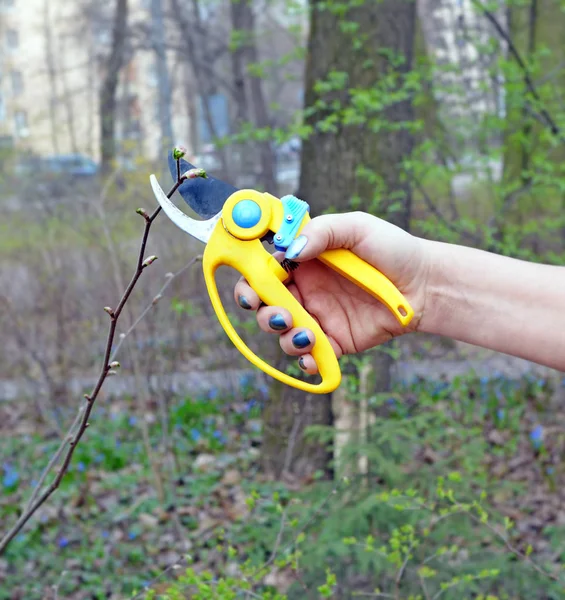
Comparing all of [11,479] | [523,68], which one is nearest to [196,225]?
[11,479]

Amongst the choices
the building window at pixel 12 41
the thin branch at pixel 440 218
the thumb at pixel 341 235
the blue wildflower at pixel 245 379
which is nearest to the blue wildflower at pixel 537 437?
the thin branch at pixel 440 218

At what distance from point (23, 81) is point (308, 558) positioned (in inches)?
827

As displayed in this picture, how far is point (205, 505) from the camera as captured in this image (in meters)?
4.09

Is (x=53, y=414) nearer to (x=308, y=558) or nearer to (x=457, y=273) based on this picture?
(x=308, y=558)

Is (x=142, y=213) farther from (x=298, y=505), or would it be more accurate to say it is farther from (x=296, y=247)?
(x=298, y=505)

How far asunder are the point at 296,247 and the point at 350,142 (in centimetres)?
259

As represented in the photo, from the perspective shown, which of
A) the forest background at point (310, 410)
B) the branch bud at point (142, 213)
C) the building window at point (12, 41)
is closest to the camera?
the branch bud at point (142, 213)

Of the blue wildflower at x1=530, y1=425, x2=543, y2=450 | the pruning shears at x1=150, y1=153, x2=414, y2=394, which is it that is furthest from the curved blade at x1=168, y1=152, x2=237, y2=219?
the blue wildflower at x1=530, y1=425, x2=543, y2=450

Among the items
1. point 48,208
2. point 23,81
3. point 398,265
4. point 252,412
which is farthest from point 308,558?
point 23,81

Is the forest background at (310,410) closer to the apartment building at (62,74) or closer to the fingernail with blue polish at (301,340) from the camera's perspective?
the fingernail with blue polish at (301,340)

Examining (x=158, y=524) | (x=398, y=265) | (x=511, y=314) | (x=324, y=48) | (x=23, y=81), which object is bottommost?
(x=158, y=524)

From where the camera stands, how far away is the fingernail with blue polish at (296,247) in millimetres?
Answer: 1781

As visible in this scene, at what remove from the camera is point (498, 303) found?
6.23 ft

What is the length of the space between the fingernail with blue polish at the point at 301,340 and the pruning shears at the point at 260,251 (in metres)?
0.03
